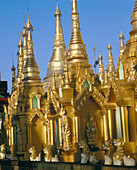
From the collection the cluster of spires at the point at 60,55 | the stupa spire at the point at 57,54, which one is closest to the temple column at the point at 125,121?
the cluster of spires at the point at 60,55

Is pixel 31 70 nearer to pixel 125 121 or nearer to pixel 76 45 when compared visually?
pixel 76 45

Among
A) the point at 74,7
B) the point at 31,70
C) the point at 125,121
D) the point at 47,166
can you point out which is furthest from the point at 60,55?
the point at 47,166

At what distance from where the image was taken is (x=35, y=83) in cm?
2912

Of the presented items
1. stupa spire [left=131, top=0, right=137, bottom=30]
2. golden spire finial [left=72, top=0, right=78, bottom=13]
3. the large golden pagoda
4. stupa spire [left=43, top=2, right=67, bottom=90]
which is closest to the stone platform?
the large golden pagoda

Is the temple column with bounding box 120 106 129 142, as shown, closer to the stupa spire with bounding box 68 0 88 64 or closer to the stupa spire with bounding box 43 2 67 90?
the stupa spire with bounding box 68 0 88 64

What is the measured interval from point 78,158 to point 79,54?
19.0ft

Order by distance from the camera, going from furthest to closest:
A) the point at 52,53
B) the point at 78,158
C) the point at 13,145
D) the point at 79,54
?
1. the point at 52,53
2. the point at 13,145
3. the point at 79,54
4. the point at 78,158

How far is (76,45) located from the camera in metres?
24.6

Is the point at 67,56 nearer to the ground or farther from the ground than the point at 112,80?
farther from the ground

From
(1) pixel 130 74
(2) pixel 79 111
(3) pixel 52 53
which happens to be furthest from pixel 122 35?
(1) pixel 130 74

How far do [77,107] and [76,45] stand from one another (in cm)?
410

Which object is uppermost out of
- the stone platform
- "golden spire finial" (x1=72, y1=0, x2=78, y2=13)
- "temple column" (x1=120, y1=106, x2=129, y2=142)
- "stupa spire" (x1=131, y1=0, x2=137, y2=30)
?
"golden spire finial" (x1=72, y1=0, x2=78, y2=13)

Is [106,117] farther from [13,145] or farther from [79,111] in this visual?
[13,145]

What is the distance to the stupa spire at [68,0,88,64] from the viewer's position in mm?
24250
